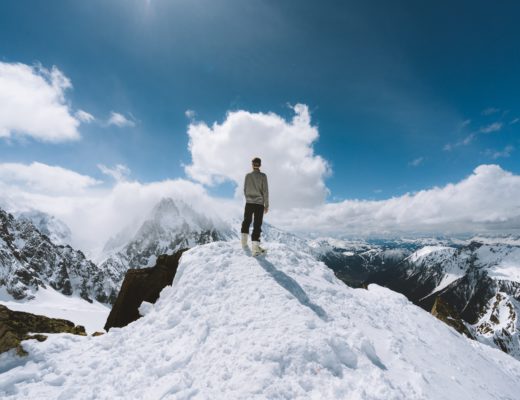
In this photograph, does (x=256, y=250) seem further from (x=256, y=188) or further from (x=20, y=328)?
(x=20, y=328)

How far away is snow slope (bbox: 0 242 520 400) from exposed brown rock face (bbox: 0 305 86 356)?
45 cm

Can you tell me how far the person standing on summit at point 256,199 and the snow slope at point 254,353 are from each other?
6.45ft

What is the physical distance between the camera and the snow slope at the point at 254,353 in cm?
724

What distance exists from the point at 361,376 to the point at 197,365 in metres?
4.24

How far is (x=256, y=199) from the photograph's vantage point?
14953 millimetres

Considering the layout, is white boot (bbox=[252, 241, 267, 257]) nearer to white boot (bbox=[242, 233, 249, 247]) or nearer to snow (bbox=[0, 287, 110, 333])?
white boot (bbox=[242, 233, 249, 247])

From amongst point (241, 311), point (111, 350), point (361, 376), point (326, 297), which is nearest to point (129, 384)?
point (111, 350)

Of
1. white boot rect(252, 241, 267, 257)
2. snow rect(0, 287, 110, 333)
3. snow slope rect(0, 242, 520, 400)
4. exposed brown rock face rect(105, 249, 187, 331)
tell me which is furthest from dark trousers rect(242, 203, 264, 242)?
snow rect(0, 287, 110, 333)

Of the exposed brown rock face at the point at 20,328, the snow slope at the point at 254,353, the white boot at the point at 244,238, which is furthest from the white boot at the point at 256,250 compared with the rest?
the exposed brown rock face at the point at 20,328

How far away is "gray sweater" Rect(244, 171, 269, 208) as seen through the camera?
14812 mm

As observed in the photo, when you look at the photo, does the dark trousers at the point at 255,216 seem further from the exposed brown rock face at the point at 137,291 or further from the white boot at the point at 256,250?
the exposed brown rock face at the point at 137,291

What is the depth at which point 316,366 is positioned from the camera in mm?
7488

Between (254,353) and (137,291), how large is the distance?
32.4 ft

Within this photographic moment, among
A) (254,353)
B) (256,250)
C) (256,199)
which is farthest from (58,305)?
(254,353)
